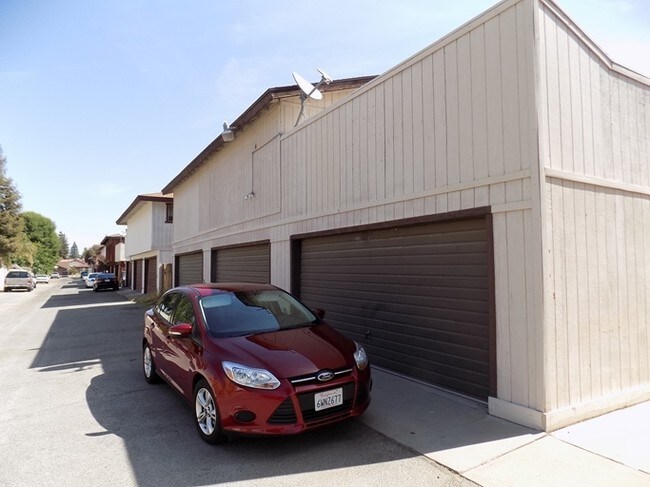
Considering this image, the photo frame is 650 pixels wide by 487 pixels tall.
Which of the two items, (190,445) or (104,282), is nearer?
(190,445)

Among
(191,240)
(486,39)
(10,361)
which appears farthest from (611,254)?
(191,240)

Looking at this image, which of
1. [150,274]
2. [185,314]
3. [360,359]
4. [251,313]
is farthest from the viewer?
[150,274]

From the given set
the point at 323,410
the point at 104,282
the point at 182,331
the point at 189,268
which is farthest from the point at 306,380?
the point at 104,282

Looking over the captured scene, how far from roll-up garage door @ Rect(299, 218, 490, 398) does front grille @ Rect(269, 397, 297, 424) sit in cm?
249

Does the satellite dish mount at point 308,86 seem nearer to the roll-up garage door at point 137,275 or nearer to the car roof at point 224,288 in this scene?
the car roof at point 224,288

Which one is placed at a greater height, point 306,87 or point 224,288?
point 306,87

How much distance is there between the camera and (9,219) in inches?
1510

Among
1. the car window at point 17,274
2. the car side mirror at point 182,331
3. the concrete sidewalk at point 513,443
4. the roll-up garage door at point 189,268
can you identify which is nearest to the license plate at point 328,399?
the concrete sidewalk at point 513,443

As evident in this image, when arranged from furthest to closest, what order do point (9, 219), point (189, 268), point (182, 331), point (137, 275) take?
point (9, 219), point (137, 275), point (189, 268), point (182, 331)

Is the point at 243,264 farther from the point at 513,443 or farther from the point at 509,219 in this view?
the point at 513,443

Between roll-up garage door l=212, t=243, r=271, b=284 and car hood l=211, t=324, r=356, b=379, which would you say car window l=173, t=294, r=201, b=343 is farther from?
roll-up garage door l=212, t=243, r=271, b=284

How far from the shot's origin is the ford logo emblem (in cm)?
374

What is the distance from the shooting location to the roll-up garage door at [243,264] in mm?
10477

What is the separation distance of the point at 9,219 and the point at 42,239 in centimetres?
3777
